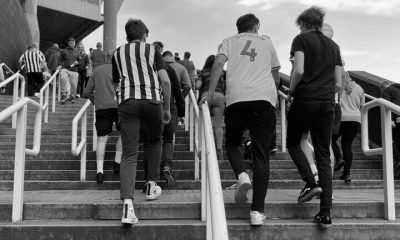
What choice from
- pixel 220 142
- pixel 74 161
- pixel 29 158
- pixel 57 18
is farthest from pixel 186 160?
pixel 57 18

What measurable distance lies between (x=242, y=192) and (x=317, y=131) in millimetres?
847

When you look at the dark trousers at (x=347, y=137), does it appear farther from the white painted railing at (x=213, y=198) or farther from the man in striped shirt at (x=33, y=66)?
the man in striped shirt at (x=33, y=66)

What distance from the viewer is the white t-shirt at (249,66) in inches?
156

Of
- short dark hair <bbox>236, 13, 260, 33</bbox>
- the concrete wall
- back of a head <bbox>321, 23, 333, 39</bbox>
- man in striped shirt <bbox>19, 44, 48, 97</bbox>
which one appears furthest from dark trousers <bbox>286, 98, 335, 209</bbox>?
the concrete wall

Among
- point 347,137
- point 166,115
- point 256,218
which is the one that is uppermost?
point 166,115

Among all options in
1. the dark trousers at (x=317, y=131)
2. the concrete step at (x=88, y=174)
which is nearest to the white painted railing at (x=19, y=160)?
the concrete step at (x=88, y=174)

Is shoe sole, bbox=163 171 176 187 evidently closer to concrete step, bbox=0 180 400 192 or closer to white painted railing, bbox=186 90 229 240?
concrete step, bbox=0 180 400 192

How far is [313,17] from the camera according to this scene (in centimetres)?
423

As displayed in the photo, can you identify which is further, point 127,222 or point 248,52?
point 248,52

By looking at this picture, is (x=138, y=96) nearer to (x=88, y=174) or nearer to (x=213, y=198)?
(x=213, y=198)

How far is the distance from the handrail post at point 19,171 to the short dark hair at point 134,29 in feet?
3.85

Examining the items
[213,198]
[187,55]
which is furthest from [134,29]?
[187,55]

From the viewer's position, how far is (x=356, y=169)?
6.82 meters

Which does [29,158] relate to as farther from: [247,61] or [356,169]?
[356,169]
